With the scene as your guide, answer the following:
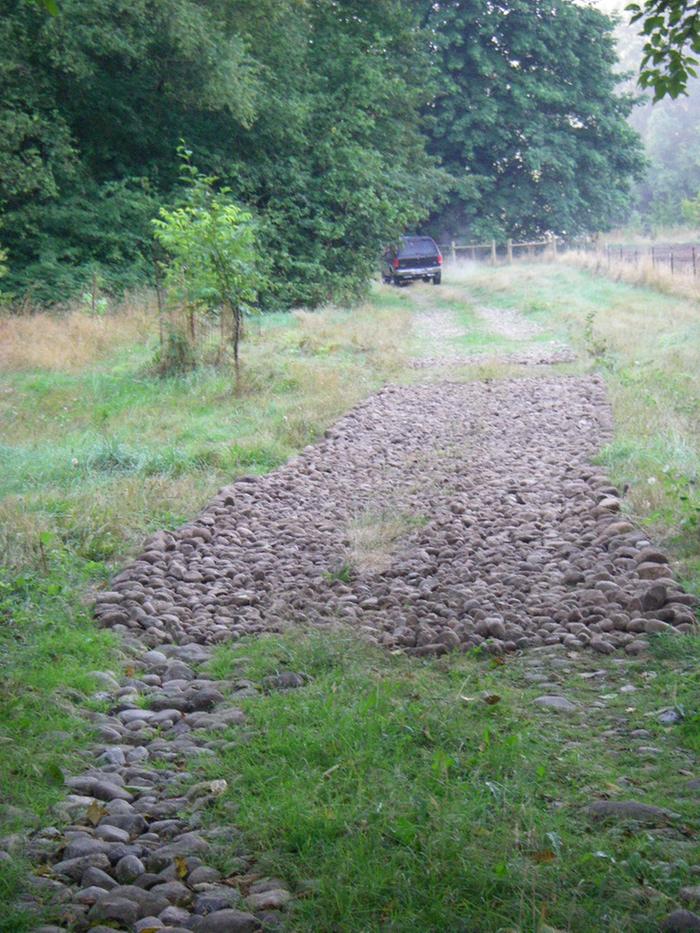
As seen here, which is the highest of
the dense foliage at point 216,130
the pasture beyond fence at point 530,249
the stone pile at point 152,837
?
the dense foliage at point 216,130

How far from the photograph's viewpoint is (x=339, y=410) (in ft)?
39.7

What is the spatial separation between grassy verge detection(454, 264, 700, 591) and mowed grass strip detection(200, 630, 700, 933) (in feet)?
5.61

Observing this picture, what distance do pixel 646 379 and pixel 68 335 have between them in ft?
29.4

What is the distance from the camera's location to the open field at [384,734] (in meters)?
3.05

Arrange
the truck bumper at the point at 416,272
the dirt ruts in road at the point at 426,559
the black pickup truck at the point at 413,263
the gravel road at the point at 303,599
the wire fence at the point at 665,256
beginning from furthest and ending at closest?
the truck bumper at the point at 416,272
the black pickup truck at the point at 413,263
the wire fence at the point at 665,256
the dirt ruts in road at the point at 426,559
the gravel road at the point at 303,599

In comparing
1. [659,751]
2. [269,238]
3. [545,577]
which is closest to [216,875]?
[659,751]

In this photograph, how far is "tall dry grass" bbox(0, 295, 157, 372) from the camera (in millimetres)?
15039

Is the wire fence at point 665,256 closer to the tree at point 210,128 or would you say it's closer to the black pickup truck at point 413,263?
the black pickup truck at point 413,263

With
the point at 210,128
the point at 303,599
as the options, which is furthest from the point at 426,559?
the point at 210,128

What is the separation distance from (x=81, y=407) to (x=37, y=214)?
37.6 feet

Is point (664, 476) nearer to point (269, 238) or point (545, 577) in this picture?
point (545, 577)

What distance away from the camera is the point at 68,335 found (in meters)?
16.5

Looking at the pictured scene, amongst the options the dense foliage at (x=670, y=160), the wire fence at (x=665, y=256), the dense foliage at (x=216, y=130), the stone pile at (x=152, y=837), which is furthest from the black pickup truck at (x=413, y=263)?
the stone pile at (x=152, y=837)

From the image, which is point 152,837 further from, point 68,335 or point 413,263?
point 413,263
